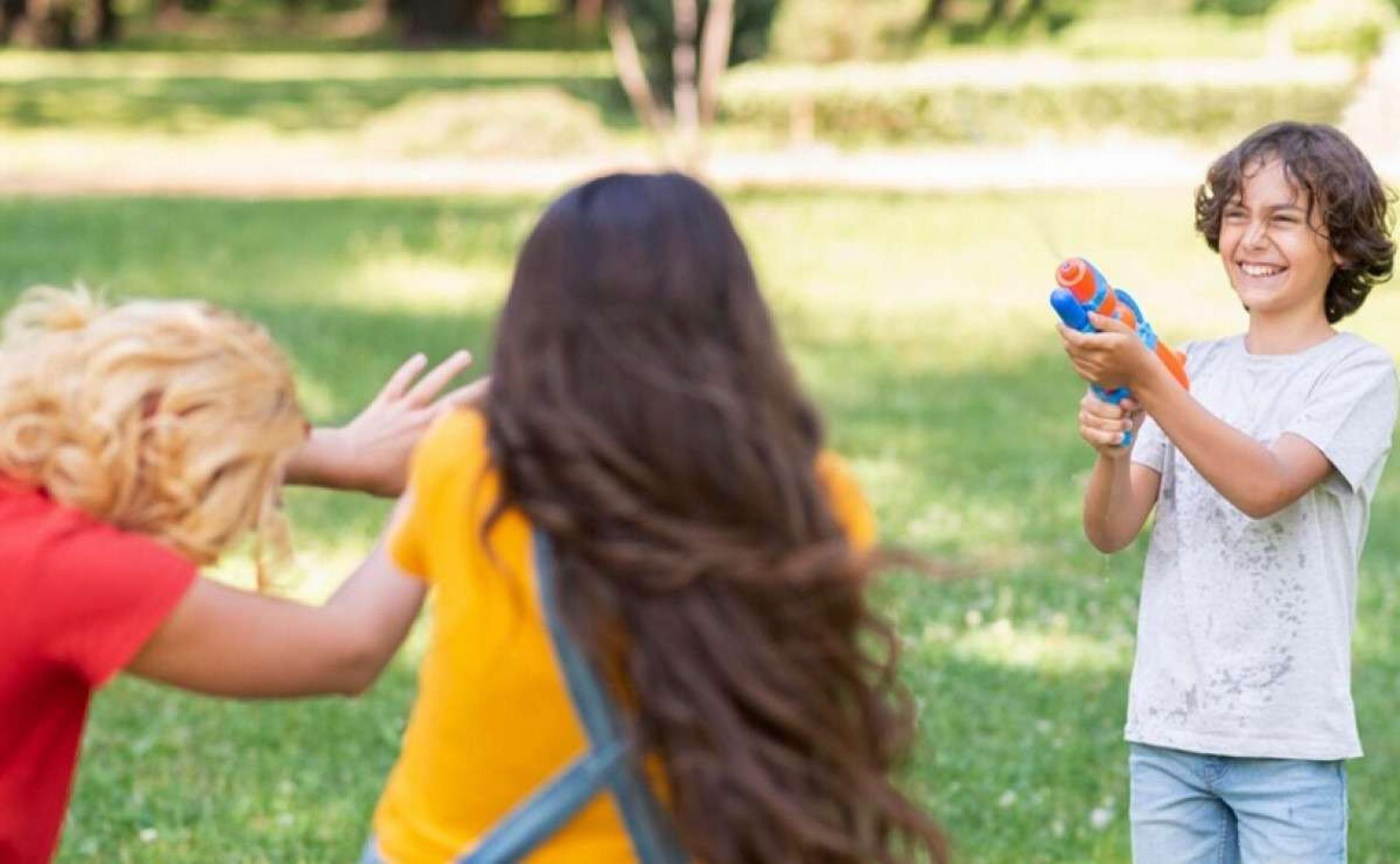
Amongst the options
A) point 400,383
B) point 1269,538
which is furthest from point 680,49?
point 400,383

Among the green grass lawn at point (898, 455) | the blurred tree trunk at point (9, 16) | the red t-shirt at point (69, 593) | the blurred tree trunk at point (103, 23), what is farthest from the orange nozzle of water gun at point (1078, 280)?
the blurred tree trunk at point (103, 23)

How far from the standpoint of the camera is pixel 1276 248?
10.2ft

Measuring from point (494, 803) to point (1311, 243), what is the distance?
1.64 meters

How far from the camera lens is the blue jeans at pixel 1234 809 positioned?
3.04 meters

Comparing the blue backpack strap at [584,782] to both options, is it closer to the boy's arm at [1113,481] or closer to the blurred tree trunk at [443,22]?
the boy's arm at [1113,481]

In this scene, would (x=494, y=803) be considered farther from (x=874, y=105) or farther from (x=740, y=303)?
(x=874, y=105)

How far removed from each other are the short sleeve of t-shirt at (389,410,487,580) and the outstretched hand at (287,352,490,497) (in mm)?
365

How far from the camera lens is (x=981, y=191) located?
57.4 feet

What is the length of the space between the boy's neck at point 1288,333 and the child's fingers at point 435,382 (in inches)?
47.8

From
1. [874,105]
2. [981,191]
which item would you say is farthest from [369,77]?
[981,191]

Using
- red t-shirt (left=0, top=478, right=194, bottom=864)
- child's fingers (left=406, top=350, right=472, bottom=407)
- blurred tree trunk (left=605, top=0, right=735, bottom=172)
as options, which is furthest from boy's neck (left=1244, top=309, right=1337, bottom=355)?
blurred tree trunk (left=605, top=0, right=735, bottom=172)

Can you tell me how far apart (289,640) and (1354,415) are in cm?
159

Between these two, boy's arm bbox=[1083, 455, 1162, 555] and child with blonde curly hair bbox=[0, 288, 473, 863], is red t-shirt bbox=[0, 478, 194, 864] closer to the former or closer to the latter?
child with blonde curly hair bbox=[0, 288, 473, 863]

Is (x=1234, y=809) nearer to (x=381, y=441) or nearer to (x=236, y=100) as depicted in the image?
(x=381, y=441)
